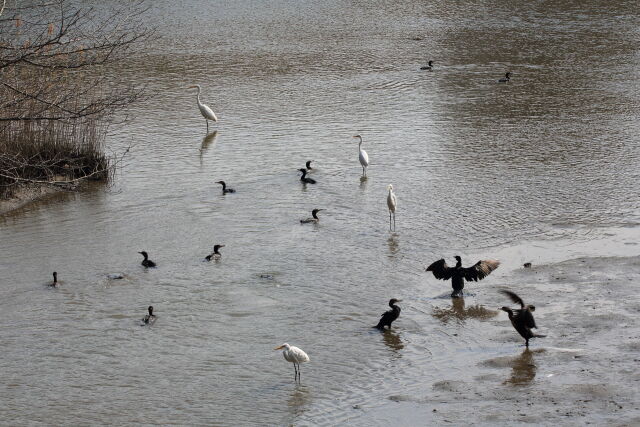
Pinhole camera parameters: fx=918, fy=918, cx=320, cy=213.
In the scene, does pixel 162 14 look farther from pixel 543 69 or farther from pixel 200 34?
pixel 543 69

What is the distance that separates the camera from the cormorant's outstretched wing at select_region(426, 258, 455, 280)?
12367 millimetres

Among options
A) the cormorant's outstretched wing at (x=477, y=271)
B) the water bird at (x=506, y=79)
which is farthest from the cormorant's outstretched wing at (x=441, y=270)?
the water bird at (x=506, y=79)

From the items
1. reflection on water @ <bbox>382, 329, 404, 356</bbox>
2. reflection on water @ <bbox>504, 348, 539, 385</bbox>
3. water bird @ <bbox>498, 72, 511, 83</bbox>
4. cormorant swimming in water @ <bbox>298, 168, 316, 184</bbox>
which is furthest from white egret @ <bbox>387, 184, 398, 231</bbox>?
water bird @ <bbox>498, 72, 511, 83</bbox>

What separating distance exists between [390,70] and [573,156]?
9.80 meters

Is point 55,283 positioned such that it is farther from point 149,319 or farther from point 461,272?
point 461,272

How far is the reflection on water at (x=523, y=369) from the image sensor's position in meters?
10.0

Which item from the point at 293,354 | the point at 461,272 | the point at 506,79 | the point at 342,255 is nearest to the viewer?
the point at 293,354

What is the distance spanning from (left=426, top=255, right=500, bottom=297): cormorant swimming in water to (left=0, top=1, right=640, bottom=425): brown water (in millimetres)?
256

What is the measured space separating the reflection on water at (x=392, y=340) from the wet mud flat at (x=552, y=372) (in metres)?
0.74

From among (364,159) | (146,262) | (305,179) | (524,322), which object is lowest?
(524,322)

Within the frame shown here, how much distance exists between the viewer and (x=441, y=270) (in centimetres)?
1242

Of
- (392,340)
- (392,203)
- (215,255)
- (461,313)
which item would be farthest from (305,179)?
(392,340)

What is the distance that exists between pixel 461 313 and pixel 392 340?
4.13ft

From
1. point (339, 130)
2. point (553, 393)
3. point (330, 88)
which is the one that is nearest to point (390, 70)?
point (330, 88)
